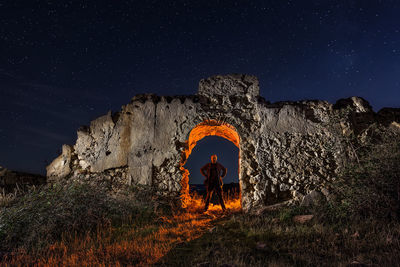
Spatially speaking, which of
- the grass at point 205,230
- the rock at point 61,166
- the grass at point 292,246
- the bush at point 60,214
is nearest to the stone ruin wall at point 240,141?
the rock at point 61,166

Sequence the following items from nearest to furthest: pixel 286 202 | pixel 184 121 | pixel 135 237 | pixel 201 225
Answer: pixel 135 237, pixel 201 225, pixel 286 202, pixel 184 121

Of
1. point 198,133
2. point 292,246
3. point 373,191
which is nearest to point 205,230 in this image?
point 292,246

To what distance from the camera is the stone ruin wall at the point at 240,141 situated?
6613mm

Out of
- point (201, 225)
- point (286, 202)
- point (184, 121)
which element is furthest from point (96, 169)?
point (286, 202)

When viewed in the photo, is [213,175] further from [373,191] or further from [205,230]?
[373,191]

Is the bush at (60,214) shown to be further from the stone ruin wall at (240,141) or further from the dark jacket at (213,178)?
the dark jacket at (213,178)

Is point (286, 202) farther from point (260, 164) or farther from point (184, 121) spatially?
point (184, 121)

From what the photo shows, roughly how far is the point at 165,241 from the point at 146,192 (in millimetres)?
2299

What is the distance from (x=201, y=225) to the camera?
18.4ft

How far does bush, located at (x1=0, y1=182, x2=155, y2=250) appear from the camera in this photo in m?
4.73

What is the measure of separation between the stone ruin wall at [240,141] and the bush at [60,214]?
3.59 feet

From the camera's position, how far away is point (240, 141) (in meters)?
7.09

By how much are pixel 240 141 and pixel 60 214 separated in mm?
4624

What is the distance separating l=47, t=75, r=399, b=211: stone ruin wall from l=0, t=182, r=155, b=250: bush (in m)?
1.09
